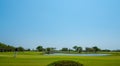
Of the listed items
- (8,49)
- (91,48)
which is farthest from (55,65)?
(91,48)

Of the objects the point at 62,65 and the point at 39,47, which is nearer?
the point at 62,65

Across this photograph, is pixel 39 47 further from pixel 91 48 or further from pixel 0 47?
pixel 0 47

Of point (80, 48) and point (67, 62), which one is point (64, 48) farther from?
point (67, 62)

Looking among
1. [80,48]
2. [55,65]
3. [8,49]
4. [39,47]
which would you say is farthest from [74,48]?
[55,65]

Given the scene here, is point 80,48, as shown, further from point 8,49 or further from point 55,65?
point 55,65

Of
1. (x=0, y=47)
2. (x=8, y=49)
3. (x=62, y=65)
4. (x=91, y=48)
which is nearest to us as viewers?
(x=62, y=65)

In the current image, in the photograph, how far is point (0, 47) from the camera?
A: 10831 cm

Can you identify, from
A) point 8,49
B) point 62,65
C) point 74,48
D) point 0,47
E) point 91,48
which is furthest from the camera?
point 74,48

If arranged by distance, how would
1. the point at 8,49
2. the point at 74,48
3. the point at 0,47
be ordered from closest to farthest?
the point at 0,47 → the point at 8,49 → the point at 74,48

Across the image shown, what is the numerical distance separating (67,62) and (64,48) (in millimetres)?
179308

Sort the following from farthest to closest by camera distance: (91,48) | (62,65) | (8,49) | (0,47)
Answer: (91,48) < (8,49) < (0,47) < (62,65)

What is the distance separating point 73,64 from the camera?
16375 millimetres

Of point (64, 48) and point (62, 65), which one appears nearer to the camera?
point (62, 65)

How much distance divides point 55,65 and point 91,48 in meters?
160
